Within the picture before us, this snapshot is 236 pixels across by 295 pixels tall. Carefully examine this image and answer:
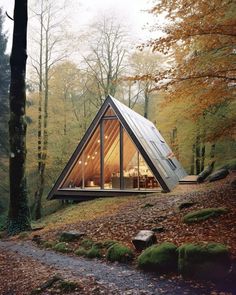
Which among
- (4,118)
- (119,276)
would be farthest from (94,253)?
(4,118)

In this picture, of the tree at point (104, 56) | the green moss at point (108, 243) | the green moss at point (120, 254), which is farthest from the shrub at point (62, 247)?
the tree at point (104, 56)

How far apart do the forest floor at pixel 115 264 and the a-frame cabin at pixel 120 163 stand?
3.76m

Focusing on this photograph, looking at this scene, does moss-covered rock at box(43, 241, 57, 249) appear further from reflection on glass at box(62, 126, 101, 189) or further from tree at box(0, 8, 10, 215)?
tree at box(0, 8, 10, 215)

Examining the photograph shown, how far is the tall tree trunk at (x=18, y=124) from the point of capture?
9.12 metres

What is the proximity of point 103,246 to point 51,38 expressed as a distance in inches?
624

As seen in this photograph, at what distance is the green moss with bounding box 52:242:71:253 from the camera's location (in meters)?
6.91

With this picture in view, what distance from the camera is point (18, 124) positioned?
9.27 meters

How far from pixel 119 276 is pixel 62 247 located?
8.07 feet

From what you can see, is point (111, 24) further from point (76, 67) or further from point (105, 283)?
point (105, 283)

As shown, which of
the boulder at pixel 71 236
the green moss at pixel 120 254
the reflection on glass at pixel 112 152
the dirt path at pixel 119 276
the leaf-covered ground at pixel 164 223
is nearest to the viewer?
the dirt path at pixel 119 276

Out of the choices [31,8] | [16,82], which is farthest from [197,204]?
[31,8]

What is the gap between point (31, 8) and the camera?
60.1 feet

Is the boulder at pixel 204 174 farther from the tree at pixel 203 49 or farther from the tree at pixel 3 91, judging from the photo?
the tree at pixel 3 91

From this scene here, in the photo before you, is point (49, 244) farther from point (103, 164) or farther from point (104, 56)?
point (104, 56)
